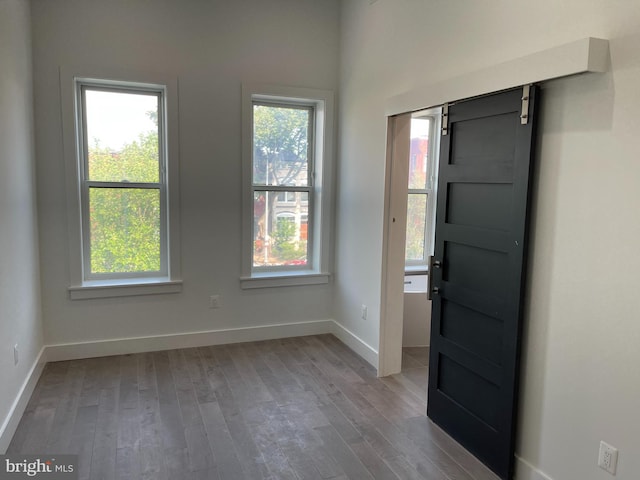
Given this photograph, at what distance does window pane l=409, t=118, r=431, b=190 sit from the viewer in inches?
202

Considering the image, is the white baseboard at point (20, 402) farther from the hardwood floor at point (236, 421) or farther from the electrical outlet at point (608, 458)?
the electrical outlet at point (608, 458)

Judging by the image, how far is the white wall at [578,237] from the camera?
6.04ft

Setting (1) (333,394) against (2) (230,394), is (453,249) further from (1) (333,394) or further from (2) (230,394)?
(2) (230,394)

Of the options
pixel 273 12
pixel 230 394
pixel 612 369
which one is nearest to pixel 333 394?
pixel 230 394

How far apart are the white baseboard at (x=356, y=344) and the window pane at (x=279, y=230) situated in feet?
2.41

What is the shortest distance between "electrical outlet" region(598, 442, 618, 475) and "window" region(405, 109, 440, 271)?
320 centimetres

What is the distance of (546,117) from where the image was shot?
2.17m

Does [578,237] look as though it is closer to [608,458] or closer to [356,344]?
[608,458]

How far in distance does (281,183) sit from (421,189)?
5.51 ft

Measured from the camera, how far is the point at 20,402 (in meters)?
2.88

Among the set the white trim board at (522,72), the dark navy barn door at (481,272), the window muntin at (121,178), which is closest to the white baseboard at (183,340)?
the window muntin at (121,178)

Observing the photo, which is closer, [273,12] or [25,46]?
[25,46]

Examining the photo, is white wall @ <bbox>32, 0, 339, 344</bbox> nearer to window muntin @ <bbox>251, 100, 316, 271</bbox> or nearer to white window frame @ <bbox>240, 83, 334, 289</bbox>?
white window frame @ <bbox>240, 83, 334, 289</bbox>

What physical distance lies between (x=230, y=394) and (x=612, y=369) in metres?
2.34
